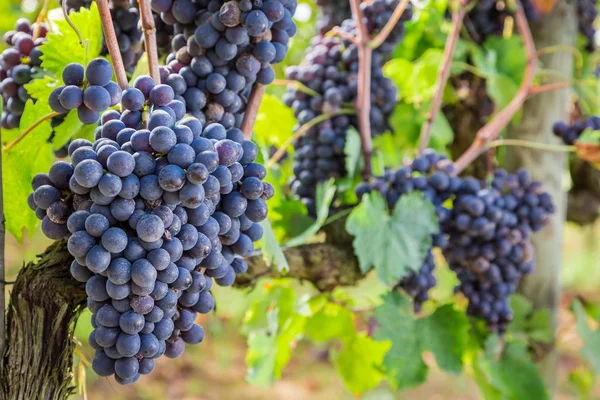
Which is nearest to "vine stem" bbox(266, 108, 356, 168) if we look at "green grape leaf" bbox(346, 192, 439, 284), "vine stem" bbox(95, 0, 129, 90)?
"green grape leaf" bbox(346, 192, 439, 284)

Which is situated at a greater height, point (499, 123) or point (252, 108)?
point (252, 108)

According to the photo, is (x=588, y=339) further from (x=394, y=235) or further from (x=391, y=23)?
(x=391, y=23)

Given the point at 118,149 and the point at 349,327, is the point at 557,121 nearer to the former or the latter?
the point at 349,327

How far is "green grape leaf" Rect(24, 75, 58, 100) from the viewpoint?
852mm

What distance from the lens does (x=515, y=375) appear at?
145 centimetres

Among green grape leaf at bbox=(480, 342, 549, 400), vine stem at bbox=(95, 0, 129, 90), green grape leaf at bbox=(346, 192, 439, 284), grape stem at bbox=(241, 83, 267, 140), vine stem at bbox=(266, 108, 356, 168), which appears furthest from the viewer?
green grape leaf at bbox=(480, 342, 549, 400)

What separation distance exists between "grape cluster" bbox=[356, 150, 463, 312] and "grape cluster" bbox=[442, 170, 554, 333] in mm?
36

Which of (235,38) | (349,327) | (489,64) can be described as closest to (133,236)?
(235,38)

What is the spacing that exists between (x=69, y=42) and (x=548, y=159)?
1.29 m

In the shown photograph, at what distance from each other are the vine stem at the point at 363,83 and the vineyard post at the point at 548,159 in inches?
20.6

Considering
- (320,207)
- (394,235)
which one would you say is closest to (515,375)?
(394,235)

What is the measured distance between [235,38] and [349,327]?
36.7 inches

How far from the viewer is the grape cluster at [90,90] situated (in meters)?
0.65

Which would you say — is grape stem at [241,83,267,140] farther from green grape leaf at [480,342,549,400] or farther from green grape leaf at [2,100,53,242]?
green grape leaf at [480,342,549,400]
